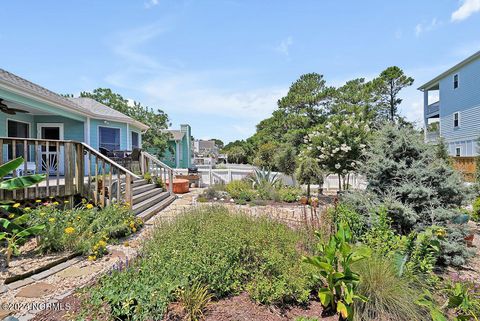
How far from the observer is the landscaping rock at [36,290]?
10.0 ft

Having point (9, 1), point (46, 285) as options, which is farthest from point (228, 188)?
point (9, 1)

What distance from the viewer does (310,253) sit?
151 inches

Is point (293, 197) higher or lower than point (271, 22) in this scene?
lower

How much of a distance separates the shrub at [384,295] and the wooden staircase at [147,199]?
553 cm

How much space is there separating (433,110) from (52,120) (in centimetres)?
2822

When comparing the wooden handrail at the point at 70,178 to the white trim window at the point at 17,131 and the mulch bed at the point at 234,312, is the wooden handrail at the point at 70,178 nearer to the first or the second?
the mulch bed at the point at 234,312

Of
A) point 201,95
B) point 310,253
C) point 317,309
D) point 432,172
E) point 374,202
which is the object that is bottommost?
point 317,309

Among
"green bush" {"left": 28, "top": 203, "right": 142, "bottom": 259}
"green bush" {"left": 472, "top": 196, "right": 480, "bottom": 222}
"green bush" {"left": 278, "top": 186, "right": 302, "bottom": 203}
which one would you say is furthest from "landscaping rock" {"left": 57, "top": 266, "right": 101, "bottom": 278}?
"green bush" {"left": 472, "top": 196, "right": 480, "bottom": 222}

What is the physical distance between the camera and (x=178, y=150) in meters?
27.8

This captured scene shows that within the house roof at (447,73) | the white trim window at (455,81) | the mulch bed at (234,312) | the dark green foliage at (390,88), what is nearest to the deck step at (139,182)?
→ the mulch bed at (234,312)

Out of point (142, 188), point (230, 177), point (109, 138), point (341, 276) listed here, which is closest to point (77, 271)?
point (341, 276)

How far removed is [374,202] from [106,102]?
2625 centimetres

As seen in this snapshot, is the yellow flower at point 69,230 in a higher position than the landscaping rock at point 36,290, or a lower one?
higher

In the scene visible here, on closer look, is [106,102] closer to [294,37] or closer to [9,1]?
[9,1]
